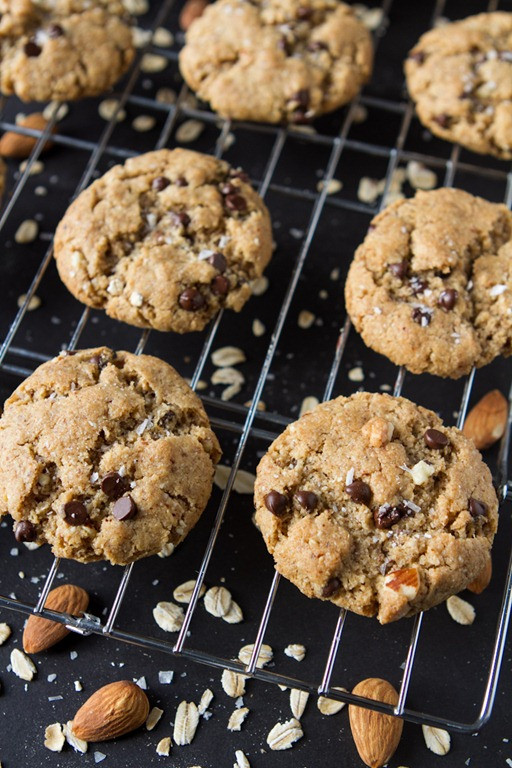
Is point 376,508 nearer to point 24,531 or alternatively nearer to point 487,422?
point 487,422

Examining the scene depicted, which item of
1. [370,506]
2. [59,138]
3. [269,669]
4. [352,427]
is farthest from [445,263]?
[59,138]

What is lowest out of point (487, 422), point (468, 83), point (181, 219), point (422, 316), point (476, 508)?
point (487, 422)

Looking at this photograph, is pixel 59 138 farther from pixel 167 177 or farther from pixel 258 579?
pixel 258 579

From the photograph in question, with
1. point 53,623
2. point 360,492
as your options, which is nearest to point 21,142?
point 53,623

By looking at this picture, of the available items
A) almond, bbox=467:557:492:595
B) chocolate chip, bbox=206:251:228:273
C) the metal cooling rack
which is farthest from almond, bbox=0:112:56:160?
almond, bbox=467:557:492:595

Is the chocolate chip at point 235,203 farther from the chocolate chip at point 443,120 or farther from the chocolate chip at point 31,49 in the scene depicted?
the chocolate chip at point 31,49

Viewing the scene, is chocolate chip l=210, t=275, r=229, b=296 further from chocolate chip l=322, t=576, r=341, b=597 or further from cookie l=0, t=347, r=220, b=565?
chocolate chip l=322, t=576, r=341, b=597
